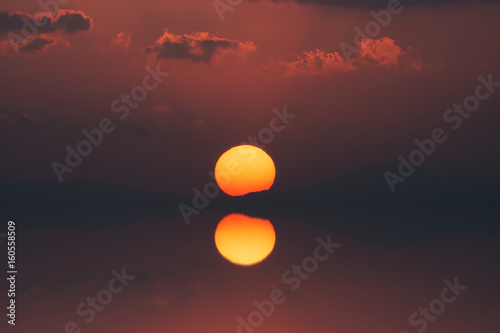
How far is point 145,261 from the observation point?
17141 millimetres

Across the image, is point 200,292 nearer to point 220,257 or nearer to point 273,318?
point 273,318

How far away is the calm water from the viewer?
31.7 feet

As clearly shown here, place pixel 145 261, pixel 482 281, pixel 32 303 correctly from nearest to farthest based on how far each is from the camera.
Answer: pixel 32 303
pixel 482 281
pixel 145 261

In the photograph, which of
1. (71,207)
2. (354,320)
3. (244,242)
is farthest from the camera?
(71,207)

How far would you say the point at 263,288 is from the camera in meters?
12.8

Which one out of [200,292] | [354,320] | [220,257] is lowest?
[354,320]

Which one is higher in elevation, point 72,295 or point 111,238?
point 111,238

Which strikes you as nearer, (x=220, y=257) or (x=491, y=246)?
(x=220, y=257)

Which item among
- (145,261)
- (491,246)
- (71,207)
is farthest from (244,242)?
(71,207)

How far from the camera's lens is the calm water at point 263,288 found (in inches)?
380

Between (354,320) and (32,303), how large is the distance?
21.1 feet

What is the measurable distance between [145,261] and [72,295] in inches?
193

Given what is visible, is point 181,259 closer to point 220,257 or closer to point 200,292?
point 220,257

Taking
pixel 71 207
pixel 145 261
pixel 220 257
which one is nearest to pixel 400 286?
pixel 220 257
